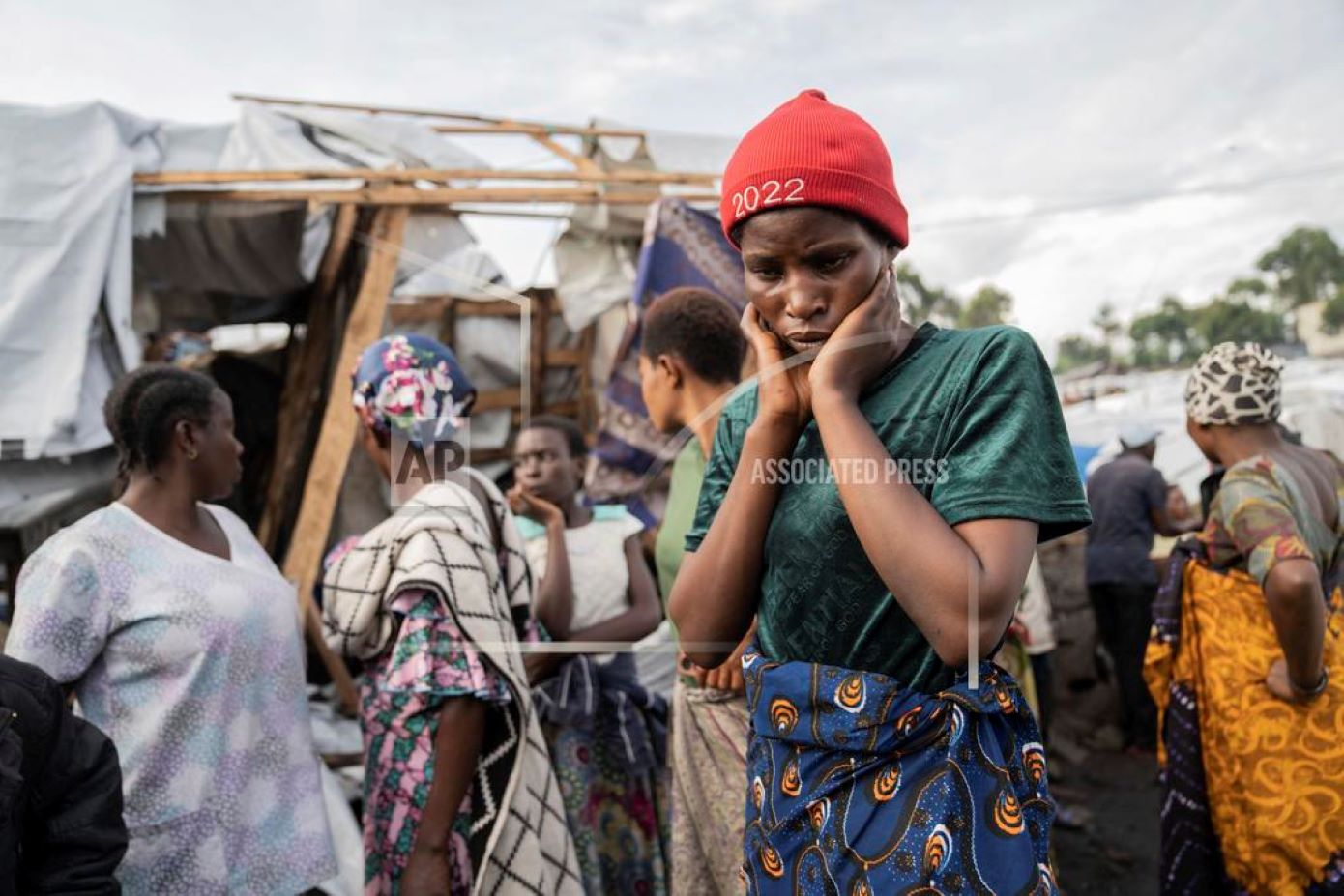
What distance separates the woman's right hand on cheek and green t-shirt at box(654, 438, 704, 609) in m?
1.06

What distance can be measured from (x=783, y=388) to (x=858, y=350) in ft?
0.38

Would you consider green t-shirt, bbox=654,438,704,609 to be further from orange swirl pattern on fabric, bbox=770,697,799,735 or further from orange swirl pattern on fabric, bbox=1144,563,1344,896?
orange swirl pattern on fabric, bbox=1144,563,1344,896

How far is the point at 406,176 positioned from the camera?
14.8 ft

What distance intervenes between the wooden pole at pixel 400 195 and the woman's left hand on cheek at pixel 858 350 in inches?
145

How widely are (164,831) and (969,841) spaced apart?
1721mm

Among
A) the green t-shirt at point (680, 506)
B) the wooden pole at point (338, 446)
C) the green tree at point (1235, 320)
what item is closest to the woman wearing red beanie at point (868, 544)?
the green t-shirt at point (680, 506)

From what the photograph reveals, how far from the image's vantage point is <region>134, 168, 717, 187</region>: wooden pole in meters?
4.26

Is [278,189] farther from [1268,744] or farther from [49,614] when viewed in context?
[1268,744]

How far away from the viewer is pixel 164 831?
6.52 feet

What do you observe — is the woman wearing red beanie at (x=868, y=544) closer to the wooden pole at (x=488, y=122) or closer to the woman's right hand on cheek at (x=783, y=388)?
the woman's right hand on cheek at (x=783, y=388)

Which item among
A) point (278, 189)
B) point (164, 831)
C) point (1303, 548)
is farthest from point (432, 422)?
point (278, 189)

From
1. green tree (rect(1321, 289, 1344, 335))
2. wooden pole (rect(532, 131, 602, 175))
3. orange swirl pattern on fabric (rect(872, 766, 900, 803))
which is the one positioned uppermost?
green tree (rect(1321, 289, 1344, 335))

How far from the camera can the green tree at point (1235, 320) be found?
13.9 m

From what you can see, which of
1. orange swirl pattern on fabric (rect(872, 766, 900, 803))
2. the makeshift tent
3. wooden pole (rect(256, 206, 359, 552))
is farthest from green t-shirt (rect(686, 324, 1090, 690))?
wooden pole (rect(256, 206, 359, 552))
